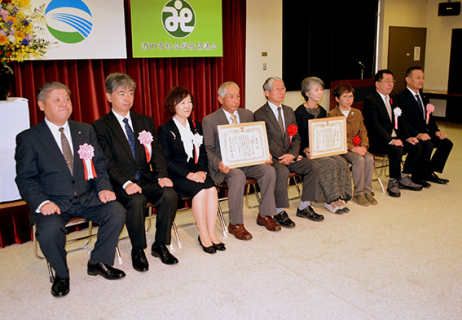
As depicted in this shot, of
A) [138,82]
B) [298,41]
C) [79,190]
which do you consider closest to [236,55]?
[138,82]

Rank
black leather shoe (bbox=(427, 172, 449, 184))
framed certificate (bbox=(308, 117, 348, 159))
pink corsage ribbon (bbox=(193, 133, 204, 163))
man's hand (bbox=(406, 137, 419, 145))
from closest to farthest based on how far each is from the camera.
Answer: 1. pink corsage ribbon (bbox=(193, 133, 204, 163))
2. framed certificate (bbox=(308, 117, 348, 159))
3. man's hand (bbox=(406, 137, 419, 145))
4. black leather shoe (bbox=(427, 172, 449, 184))

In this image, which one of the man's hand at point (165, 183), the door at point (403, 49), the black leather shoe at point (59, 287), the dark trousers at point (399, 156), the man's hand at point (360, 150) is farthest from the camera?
the door at point (403, 49)

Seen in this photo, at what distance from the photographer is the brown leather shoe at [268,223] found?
4402 mm

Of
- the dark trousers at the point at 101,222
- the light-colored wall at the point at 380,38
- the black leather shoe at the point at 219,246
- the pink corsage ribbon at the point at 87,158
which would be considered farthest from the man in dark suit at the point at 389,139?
Result: the pink corsage ribbon at the point at 87,158

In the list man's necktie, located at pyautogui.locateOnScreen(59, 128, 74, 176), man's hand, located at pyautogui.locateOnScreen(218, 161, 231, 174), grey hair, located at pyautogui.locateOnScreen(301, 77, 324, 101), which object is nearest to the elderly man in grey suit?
grey hair, located at pyautogui.locateOnScreen(301, 77, 324, 101)

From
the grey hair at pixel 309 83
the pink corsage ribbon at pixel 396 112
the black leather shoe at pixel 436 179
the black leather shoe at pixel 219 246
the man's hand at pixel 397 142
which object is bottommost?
the black leather shoe at pixel 219 246

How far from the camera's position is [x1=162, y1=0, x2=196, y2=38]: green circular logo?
5109 millimetres

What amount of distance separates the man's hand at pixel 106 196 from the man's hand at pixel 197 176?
76cm

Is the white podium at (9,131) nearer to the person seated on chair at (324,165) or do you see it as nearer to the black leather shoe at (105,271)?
the black leather shoe at (105,271)

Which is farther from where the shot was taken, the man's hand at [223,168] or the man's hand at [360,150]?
the man's hand at [360,150]

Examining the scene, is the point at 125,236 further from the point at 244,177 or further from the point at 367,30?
the point at 367,30

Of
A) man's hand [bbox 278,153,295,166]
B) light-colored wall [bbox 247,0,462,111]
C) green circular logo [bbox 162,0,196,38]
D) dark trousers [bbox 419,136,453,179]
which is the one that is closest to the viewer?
man's hand [bbox 278,153,295,166]

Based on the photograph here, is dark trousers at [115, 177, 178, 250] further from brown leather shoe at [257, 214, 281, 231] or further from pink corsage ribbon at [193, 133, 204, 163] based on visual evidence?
brown leather shoe at [257, 214, 281, 231]

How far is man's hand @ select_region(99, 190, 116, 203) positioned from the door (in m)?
8.02
